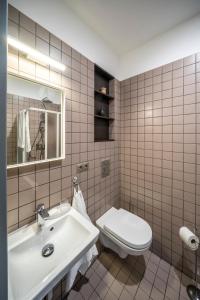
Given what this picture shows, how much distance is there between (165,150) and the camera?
151cm

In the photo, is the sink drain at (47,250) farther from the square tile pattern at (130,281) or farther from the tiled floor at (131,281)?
the tiled floor at (131,281)

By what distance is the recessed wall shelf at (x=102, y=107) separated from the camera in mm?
1688

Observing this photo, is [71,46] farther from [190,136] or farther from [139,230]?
[139,230]

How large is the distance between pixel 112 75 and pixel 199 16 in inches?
38.6

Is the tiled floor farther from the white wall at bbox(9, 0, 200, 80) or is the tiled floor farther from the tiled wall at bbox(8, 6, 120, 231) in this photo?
the white wall at bbox(9, 0, 200, 80)

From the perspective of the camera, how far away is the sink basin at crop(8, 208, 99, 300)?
2.09ft

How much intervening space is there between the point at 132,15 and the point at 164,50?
1.65 ft

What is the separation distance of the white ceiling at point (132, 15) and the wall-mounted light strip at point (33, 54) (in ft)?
2.02

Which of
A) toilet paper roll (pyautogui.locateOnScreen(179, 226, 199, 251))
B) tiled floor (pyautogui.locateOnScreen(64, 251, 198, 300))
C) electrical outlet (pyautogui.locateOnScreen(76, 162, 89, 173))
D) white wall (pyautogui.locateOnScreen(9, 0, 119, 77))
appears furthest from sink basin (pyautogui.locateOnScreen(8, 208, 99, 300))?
white wall (pyautogui.locateOnScreen(9, 0, 119, 77))

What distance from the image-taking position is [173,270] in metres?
1.44

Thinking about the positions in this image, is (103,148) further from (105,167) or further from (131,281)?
(131,281)

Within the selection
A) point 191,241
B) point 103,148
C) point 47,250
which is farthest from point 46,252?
point 191,241

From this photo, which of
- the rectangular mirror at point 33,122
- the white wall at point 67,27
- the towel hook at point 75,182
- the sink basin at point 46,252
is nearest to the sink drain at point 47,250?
the sink basin at point 46,252

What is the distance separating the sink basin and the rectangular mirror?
0.49m
